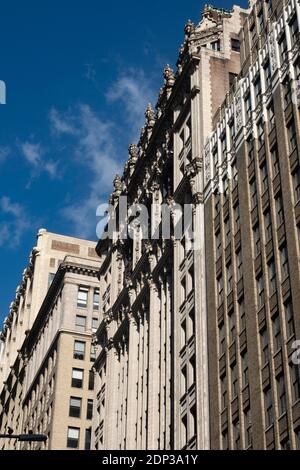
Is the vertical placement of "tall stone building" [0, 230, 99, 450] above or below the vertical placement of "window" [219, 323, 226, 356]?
above

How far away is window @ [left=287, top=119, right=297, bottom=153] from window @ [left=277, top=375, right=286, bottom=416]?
13.2 metres

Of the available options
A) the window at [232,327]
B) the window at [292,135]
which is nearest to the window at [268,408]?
the window at [232,327]

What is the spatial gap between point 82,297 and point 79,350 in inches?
306

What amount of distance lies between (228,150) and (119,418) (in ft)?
85.7

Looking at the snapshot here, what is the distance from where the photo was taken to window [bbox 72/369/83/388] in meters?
101

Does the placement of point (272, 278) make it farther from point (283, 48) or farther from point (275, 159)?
point (283, 48)

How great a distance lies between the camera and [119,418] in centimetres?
7550

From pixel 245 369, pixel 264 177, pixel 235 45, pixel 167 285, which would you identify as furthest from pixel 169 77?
pixel 245 369

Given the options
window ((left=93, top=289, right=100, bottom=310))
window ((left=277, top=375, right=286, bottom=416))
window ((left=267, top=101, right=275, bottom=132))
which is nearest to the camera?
window ((left=277, top=375, right=286, bottom=416))

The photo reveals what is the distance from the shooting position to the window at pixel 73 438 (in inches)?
3772

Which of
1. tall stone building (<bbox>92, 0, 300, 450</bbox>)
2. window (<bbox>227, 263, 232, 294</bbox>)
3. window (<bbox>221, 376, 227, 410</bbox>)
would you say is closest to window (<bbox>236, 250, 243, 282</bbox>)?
tall stone building (<bbox>92, 0, 300, 450</bbox>)

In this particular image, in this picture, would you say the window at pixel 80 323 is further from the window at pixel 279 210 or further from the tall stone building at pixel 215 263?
the window at pixel 279 210

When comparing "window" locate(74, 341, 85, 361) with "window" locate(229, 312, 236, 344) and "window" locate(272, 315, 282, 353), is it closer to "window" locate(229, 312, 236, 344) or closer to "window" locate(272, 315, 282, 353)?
"window" locate(229, 312, 236, 344)
